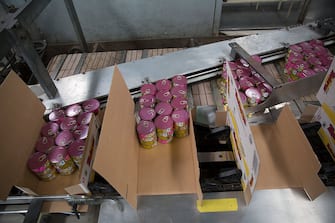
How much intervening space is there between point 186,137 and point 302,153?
45 cm

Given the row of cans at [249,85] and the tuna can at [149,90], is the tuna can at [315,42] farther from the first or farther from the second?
the tuna can at [149,90]

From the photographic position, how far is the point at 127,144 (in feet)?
2.81

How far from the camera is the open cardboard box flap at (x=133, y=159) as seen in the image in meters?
0.70

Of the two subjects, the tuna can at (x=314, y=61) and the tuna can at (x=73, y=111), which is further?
the tuna can at (x=314, y=61)

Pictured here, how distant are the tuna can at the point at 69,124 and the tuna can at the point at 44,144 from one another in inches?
2.9

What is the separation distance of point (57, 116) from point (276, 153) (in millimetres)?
994

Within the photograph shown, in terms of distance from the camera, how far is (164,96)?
3.56ft

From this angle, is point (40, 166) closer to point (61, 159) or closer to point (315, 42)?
point (61, 159)

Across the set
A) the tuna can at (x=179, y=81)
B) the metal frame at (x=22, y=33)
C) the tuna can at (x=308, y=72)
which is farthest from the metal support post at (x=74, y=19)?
the tuna can at (x=308, y=72)

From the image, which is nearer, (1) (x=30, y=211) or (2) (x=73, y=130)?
(1) (x=30, y=211)

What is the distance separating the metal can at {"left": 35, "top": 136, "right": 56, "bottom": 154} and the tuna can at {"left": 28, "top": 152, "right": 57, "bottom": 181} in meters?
A: 0.02

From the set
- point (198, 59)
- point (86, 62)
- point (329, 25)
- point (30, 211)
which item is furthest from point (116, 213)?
point (329, 25)

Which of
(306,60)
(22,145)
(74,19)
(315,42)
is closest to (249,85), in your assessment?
(306,60)

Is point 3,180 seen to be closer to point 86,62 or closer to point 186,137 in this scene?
point 186,137
